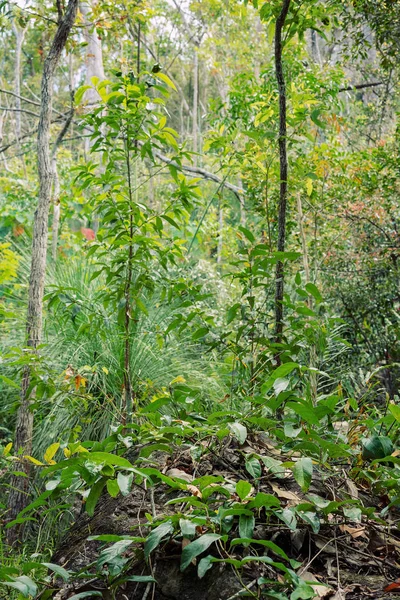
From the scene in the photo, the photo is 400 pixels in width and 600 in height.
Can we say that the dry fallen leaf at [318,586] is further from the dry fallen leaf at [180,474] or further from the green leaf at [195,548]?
the dry fallen leaf at [180,474]

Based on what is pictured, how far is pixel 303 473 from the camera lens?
1.61 meters

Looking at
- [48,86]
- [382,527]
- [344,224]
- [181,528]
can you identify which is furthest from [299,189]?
[181,528]

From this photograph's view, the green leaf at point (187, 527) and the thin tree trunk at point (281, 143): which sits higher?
the thin tree trunk at point (281, 143)

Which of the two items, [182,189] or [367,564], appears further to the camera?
[182,189]

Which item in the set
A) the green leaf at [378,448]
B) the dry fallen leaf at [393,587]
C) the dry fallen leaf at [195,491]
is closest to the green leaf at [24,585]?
the dry fallen leaf at [195,491]

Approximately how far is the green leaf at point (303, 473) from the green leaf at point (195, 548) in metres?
0.26

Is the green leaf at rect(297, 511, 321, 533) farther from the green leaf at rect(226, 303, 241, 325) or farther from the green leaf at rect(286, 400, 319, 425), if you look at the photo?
the green leaf at rect(226, 303, 241, 325)

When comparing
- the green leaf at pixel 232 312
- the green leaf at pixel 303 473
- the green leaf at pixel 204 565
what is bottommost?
the green leaf at pixel 204 565

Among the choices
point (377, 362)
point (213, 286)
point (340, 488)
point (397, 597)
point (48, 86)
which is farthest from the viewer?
point (213, 286)

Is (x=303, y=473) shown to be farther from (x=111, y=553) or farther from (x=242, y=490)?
(x=111, y=553)

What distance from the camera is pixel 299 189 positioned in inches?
148

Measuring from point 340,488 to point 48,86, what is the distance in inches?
105

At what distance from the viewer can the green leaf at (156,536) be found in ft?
4.88

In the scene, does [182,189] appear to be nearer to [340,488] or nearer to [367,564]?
[340,488]
